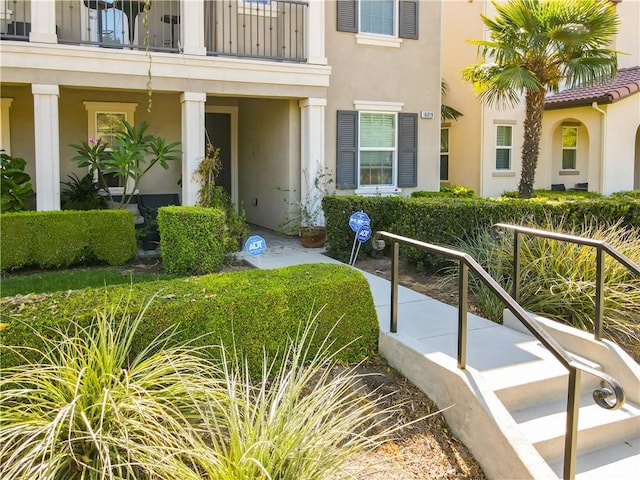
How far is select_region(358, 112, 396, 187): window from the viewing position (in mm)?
12367

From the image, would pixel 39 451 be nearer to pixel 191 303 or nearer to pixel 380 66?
pixel 191 303

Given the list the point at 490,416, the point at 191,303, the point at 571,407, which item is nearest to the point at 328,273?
the point at 191,303

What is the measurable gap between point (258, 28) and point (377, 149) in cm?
363

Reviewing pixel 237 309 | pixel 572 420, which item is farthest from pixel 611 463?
pixel 237 309

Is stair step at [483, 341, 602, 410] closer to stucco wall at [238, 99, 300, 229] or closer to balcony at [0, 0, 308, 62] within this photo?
stucco wall at [238, 99, 300, 229]

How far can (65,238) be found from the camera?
28.0ft

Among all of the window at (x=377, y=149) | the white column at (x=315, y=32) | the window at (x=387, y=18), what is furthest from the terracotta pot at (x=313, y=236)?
the window at (x=387, y=18)

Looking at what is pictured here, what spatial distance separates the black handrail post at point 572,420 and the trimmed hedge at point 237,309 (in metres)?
1.97

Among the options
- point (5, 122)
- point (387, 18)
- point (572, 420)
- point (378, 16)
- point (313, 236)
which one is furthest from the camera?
point (387, 18)

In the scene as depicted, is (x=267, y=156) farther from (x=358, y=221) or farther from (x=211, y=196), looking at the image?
(x=358, y=221)

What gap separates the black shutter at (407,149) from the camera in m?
12.6

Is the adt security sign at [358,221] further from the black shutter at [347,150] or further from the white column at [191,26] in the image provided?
the white column at [191,26]

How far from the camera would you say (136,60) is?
31.8ft

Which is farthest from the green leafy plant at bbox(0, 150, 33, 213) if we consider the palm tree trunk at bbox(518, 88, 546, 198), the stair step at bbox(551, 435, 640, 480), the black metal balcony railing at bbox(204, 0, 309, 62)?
the palm tree trunk at bbox(518, 88, 546, 198)
